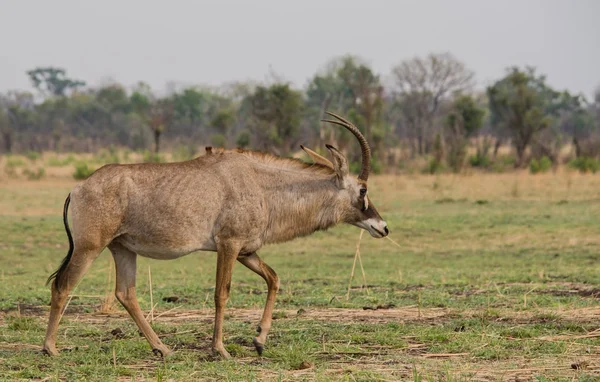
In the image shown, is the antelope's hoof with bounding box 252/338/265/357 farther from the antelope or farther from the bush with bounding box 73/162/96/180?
the bush with bounding box 73/162/96/180

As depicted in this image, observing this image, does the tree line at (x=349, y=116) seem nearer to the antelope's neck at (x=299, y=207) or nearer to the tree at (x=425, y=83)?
the tree at (x=425, y=83)

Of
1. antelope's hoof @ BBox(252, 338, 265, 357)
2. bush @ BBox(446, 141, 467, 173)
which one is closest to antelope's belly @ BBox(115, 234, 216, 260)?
antelope's hoof @ BBox(252, 338, 265, 357)

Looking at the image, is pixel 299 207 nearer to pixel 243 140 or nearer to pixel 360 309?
pixel 360 309

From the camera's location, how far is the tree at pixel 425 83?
56025 mm

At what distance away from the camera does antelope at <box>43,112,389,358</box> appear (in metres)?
7.05

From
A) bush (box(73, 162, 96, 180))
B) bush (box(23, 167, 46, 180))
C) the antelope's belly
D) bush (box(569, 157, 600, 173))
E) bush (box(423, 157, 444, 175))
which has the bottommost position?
bush (box(23, 167, 46, 180))

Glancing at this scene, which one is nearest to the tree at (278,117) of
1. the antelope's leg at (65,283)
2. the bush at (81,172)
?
the bush at (81,172)

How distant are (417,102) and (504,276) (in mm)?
45190

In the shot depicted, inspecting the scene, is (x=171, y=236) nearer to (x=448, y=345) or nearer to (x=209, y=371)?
(x=209, y=371)

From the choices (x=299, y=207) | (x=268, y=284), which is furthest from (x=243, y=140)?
(x=268, y=284)

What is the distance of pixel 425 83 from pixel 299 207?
53252 mm

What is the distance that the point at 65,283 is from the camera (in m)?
7.07

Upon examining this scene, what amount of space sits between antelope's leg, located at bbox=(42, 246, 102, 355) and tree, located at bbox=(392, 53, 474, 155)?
4879cm

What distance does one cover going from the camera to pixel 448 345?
7.09 metres
